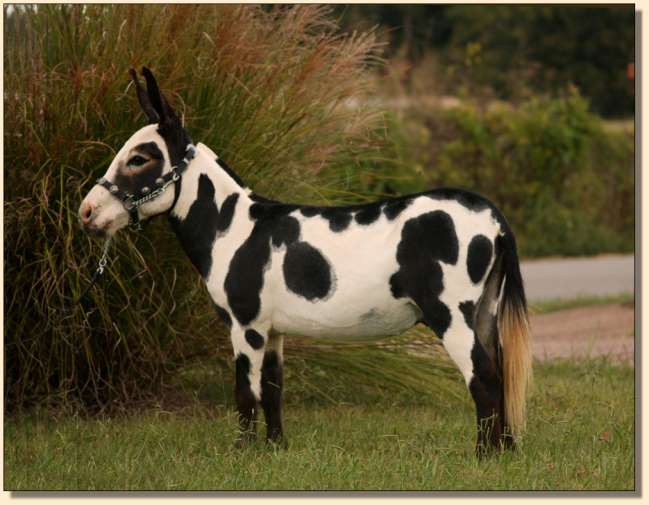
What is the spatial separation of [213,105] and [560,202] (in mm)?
8853

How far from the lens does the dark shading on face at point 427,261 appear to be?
14.4 ft

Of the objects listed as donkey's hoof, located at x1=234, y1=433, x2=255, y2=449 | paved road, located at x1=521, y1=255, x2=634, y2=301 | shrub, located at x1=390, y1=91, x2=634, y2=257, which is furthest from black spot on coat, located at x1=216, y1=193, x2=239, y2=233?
shrub, located at x1=390, y1=91, x2=634, y2=257

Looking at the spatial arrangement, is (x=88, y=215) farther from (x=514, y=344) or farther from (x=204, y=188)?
A: (x=514, y=344)

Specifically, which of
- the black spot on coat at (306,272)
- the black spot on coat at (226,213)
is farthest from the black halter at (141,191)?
the black spot on coat at (306,272)

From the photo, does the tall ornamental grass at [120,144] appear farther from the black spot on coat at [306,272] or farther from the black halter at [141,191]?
the black spot on coat at [306,272]

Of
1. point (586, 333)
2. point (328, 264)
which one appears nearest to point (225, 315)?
point (328, 264)

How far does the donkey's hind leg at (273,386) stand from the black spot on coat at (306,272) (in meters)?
0.34

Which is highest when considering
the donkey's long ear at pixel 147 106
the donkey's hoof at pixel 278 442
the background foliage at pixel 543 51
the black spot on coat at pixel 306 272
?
the background foliage at pixel 543 51

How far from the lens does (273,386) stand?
486cm

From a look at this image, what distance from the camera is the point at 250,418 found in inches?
189

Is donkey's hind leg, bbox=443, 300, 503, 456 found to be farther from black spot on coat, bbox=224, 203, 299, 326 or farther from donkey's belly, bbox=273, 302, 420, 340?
black spot on coat, bbox=224, 203, 299, 326

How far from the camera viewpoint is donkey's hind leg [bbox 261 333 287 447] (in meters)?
4.84

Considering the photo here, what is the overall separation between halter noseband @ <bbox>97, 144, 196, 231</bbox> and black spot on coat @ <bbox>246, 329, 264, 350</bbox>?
653 millimetres

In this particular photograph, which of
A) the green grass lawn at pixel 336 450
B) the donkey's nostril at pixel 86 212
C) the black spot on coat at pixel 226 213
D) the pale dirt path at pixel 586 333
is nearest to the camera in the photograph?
the green grass lawn at pixel 336 450
